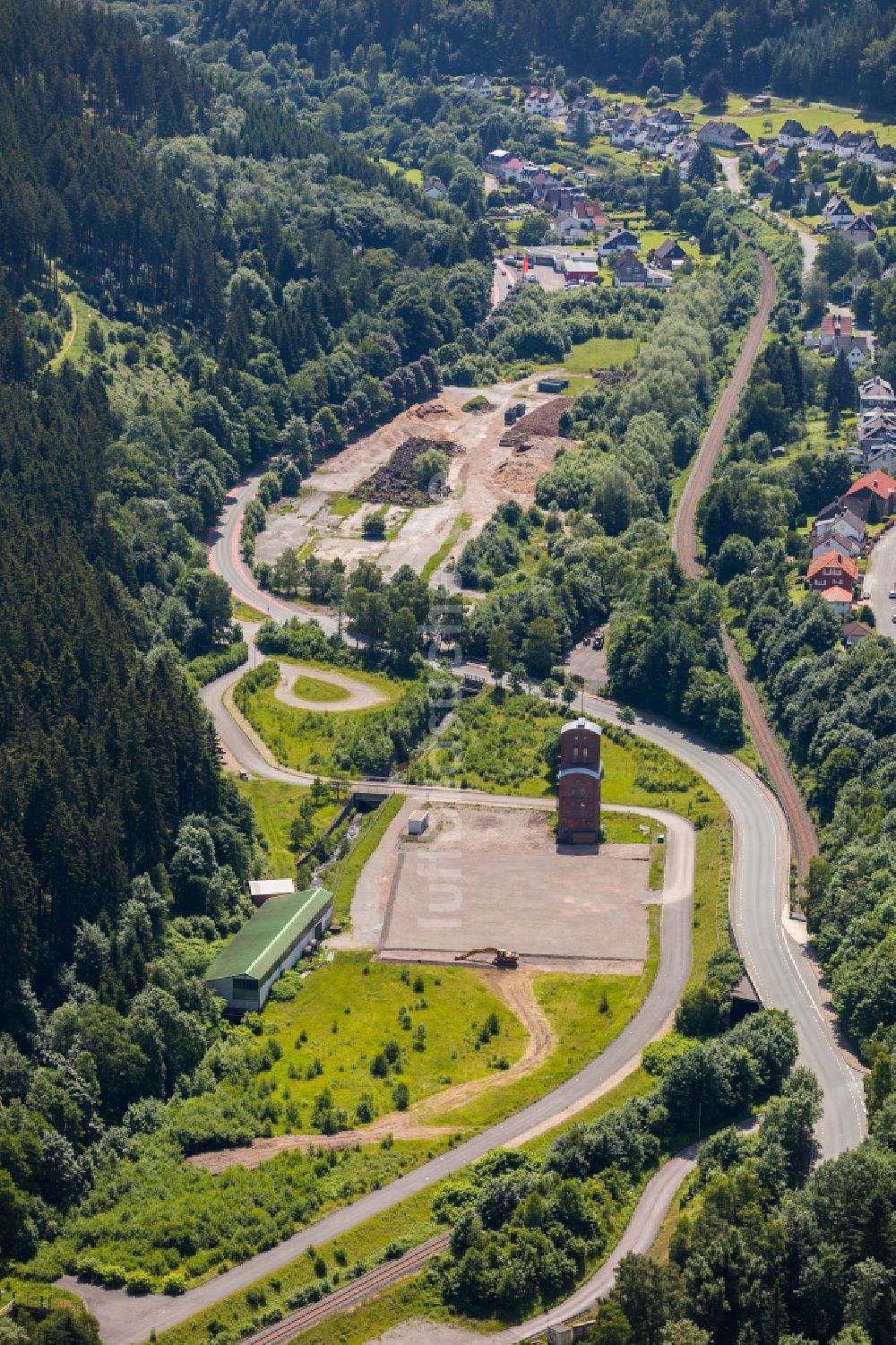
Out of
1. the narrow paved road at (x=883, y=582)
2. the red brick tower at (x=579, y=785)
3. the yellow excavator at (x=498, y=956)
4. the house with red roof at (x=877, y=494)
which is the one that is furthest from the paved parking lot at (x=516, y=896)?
the house with red roof at (x=877, y=494)

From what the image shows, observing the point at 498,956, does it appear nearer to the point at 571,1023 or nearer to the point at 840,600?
the point at 571,1023

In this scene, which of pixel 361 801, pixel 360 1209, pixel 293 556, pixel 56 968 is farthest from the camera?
pixel 293 556

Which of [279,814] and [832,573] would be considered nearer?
[279,814]

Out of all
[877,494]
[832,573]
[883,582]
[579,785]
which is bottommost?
[579,785]

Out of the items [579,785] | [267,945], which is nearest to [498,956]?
[267,945]

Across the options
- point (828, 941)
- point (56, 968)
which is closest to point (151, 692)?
point (56, 968)

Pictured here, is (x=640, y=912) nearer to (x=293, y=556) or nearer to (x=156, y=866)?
(x=156, y=866)

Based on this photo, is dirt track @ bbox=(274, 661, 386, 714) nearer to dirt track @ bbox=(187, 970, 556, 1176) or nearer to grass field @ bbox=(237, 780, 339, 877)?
grass field @ bbox=(237, 780, 339, 877)

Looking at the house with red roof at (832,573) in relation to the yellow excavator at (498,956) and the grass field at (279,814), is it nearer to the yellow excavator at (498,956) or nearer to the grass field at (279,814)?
the grass field at (279,814)
